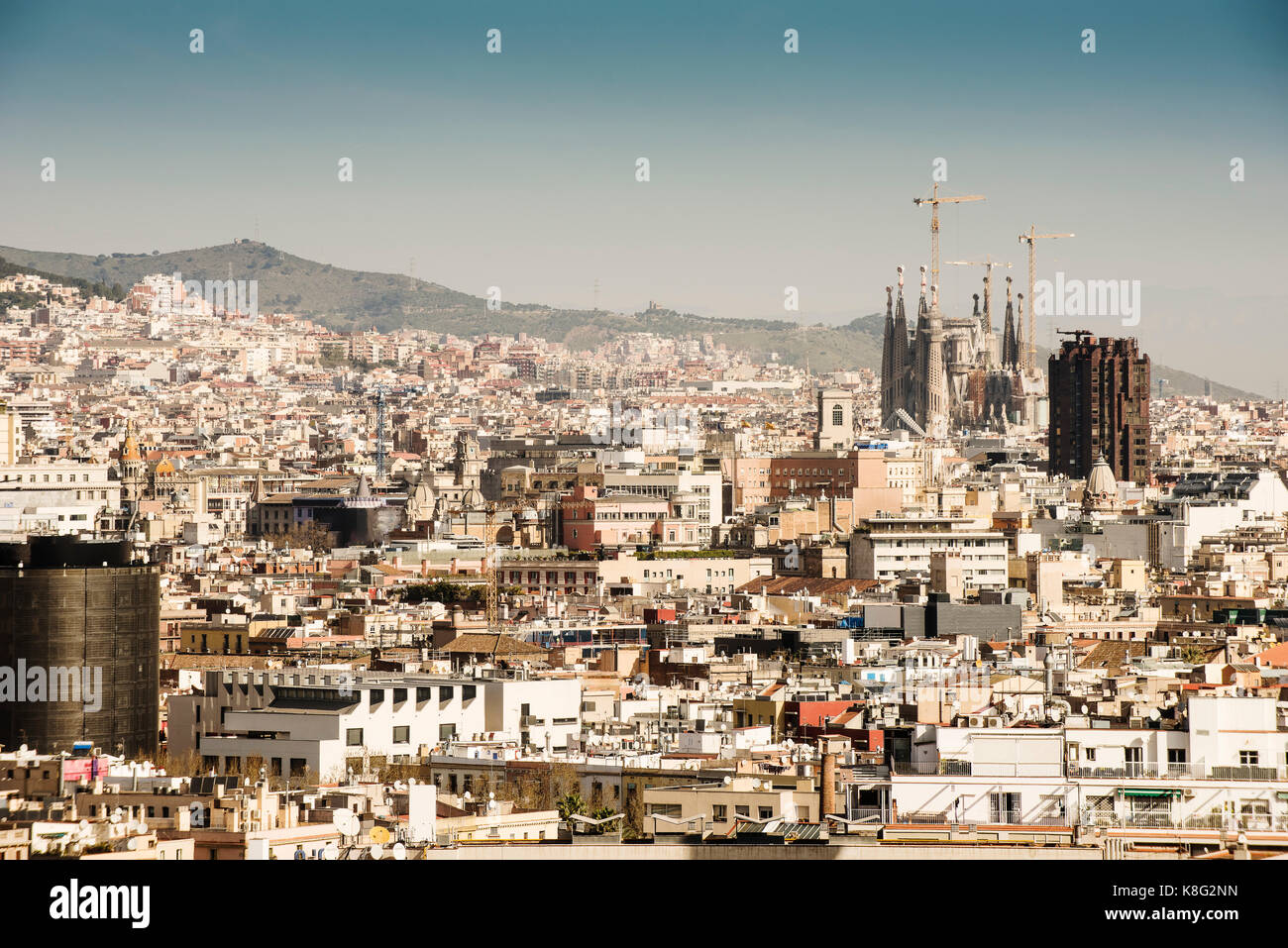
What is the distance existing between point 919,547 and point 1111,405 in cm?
3542

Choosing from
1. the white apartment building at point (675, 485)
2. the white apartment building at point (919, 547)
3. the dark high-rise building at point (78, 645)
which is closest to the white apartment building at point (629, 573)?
the white apartment building at point (919, 547)

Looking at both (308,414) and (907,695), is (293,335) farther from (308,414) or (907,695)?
(907,695)

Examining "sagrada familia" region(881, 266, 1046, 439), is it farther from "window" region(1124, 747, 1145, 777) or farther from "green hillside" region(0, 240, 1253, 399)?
"window" region(1124, 747, 1145, 777)

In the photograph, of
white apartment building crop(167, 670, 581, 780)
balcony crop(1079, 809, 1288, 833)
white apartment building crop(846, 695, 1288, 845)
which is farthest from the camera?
white apartment building crop(167, 670, 581, 780)

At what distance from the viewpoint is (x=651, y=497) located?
179 feet

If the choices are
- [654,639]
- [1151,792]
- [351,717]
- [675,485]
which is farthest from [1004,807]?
[675,485]

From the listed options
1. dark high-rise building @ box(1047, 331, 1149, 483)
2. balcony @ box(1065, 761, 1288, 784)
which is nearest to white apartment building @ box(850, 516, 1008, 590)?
balcony @ box(1065, 761, 1288, 784)

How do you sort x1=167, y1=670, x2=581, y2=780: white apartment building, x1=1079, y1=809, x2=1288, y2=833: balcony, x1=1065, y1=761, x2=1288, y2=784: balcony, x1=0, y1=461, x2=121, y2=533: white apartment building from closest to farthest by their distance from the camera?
x1=1079, y1=809, x2=1288, y2=833: balcony
x1=1065, y1=761, x2=1288, y2=784: balcony
x1=167, y1=670, x2=581, y2=780: white apartment building
x1=0, y1=461, x2=121, y2=533: white apartment building

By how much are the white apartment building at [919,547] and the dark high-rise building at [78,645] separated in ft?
68.4

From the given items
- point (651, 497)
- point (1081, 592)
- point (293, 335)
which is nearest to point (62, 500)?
point (651, 497)

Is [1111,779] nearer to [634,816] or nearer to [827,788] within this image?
[827,788]

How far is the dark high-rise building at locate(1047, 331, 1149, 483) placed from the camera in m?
79.0
